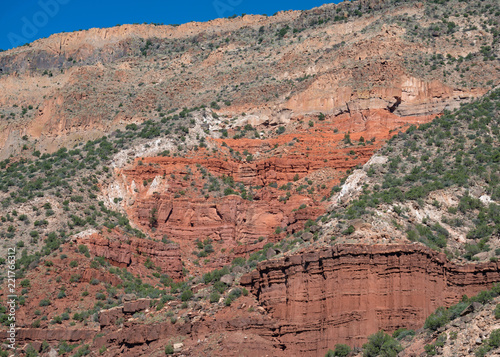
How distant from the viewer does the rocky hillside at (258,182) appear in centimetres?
4319

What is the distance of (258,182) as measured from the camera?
7300 cm

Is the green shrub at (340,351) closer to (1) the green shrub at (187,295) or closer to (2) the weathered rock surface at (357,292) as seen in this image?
(2) the weathered rock surface at (357,292)

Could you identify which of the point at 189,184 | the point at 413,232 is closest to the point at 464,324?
the point at 413,232

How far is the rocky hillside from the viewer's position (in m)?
43.2

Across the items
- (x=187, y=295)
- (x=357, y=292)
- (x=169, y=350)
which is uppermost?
(x=187, y=295)

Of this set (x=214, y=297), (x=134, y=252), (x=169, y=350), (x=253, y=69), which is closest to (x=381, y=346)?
(x=169, y=350)

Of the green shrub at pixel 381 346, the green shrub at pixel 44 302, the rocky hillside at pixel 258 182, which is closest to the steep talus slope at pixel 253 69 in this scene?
the rocky hillside at pixel 258 182

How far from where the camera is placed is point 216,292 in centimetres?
4678

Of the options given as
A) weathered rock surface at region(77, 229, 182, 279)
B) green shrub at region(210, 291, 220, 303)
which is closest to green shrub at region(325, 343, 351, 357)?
green shrub at region(210, 291, 220, 303)

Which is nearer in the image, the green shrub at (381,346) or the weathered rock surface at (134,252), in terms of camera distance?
the green shrub at (381,346)

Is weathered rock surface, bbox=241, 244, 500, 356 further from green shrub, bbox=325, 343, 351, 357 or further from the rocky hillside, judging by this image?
→ green shrub, bbox=325, 343, 351, 357

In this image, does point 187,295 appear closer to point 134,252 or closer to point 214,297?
point 214,297

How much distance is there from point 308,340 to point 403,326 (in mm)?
4129

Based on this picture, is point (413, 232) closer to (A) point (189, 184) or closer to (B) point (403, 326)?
(B) point (403, 326)
